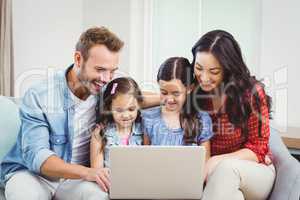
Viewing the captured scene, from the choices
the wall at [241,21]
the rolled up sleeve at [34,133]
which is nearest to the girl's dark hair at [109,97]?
the rolled up sleeve at [34,133]

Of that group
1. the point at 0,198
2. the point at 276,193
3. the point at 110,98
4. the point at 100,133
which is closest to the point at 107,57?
the point at 110,98

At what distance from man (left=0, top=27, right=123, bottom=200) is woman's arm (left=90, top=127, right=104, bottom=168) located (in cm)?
5

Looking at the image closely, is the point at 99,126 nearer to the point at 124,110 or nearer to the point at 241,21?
the point at 124,110

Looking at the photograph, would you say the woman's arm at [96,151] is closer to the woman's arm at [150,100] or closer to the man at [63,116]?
the man at [63,116]

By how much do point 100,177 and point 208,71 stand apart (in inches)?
23.3

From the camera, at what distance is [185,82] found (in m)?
1.66

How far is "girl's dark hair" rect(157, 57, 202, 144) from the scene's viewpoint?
5.27ft

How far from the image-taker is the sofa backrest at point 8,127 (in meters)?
1.66

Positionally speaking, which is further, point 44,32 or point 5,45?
point 44,32

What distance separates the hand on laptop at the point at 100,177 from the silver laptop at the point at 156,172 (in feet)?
0.18

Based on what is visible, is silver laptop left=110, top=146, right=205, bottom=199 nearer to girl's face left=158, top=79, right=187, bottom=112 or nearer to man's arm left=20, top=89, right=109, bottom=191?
man's arm left=20, top=89, right=109, bottom=191

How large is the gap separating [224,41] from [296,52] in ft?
3.83

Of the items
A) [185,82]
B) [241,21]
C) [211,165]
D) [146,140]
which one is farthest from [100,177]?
[241,21]

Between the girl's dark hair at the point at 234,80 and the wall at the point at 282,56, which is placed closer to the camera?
the girl's dark hair at the point at 234,80
